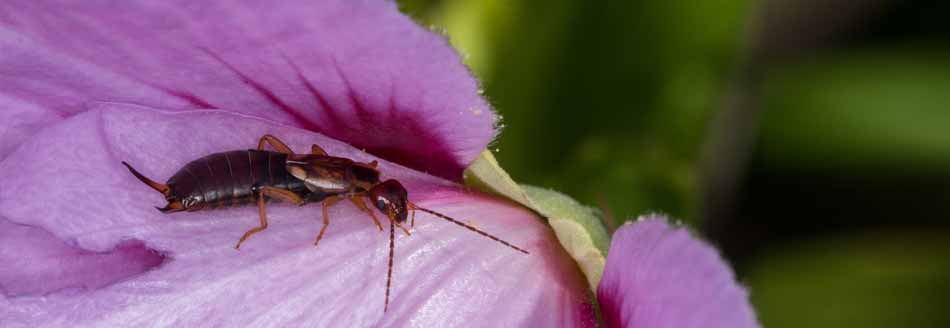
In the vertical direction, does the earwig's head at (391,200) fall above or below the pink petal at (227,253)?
above

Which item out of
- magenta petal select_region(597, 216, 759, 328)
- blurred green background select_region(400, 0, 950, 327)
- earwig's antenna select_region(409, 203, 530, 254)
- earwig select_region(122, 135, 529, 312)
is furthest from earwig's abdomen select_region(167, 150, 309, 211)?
blurred green background select_region(400, 0, 950, 327)

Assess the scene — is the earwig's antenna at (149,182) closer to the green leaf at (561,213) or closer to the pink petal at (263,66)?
the pink petal at (263,66)

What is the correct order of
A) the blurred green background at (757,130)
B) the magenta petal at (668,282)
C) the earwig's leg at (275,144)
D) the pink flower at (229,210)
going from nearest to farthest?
1. the magenta petal at (668,282)
2. the pink flower at (229,210)
3. the earwig's leg at (275,144)
4. the blurred green background at (757,130)

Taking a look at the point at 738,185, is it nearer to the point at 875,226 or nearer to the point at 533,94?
the point at 875,226

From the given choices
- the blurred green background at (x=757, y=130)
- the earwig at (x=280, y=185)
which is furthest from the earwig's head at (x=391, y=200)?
the blurred green background at (x=757, y=130)

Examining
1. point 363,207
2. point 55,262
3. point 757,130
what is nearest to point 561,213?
point 363,207

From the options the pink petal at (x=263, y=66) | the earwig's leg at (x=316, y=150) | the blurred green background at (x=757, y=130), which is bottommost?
the blurred green background at (x=757, y=130)

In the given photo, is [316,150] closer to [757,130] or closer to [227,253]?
[227,253]

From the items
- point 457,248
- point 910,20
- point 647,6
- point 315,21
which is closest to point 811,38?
point 910,20
